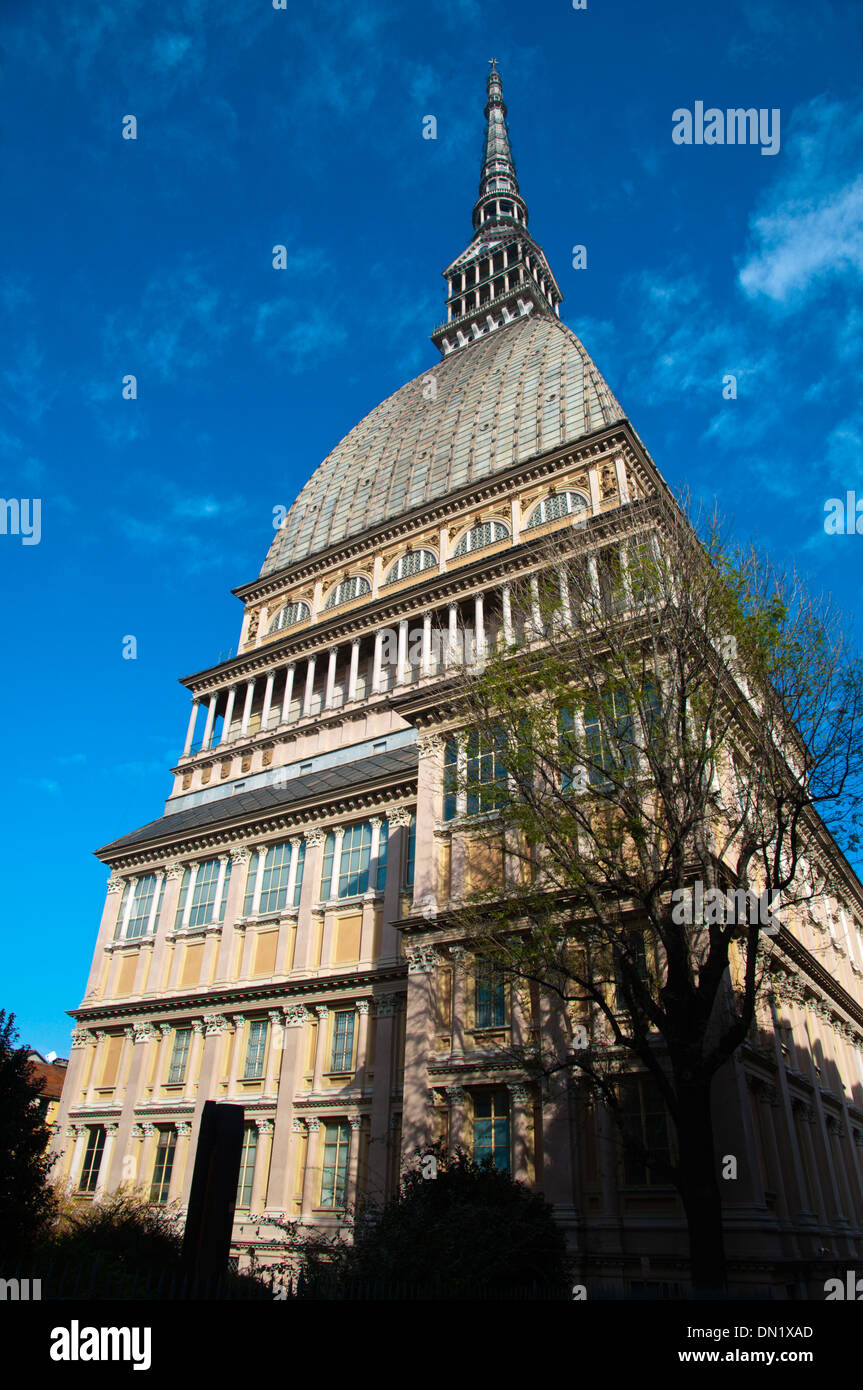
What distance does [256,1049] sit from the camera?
36656mm

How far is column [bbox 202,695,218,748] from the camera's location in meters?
59.3

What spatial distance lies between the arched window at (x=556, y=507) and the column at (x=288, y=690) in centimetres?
1716

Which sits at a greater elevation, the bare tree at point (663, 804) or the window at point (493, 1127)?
the bare tree at point (663, 804)

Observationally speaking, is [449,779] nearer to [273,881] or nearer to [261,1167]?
[273,881]

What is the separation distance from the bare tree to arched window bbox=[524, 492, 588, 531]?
88.5 feet

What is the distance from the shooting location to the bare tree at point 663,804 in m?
17.8

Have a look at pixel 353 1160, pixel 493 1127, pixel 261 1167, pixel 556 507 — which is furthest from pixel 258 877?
pixel 556 507

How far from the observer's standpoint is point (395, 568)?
58875 mm

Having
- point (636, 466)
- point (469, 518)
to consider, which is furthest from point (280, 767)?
point (636, 466)

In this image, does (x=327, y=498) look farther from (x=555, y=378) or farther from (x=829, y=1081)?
(x=829, y=1081)

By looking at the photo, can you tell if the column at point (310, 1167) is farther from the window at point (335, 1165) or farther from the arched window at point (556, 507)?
the arched window at point (556, 507)

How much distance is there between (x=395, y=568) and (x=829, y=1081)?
124 feet

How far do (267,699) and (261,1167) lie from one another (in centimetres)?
2963

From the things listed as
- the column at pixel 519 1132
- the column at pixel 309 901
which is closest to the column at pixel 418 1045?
the column at pixel 519 1132
